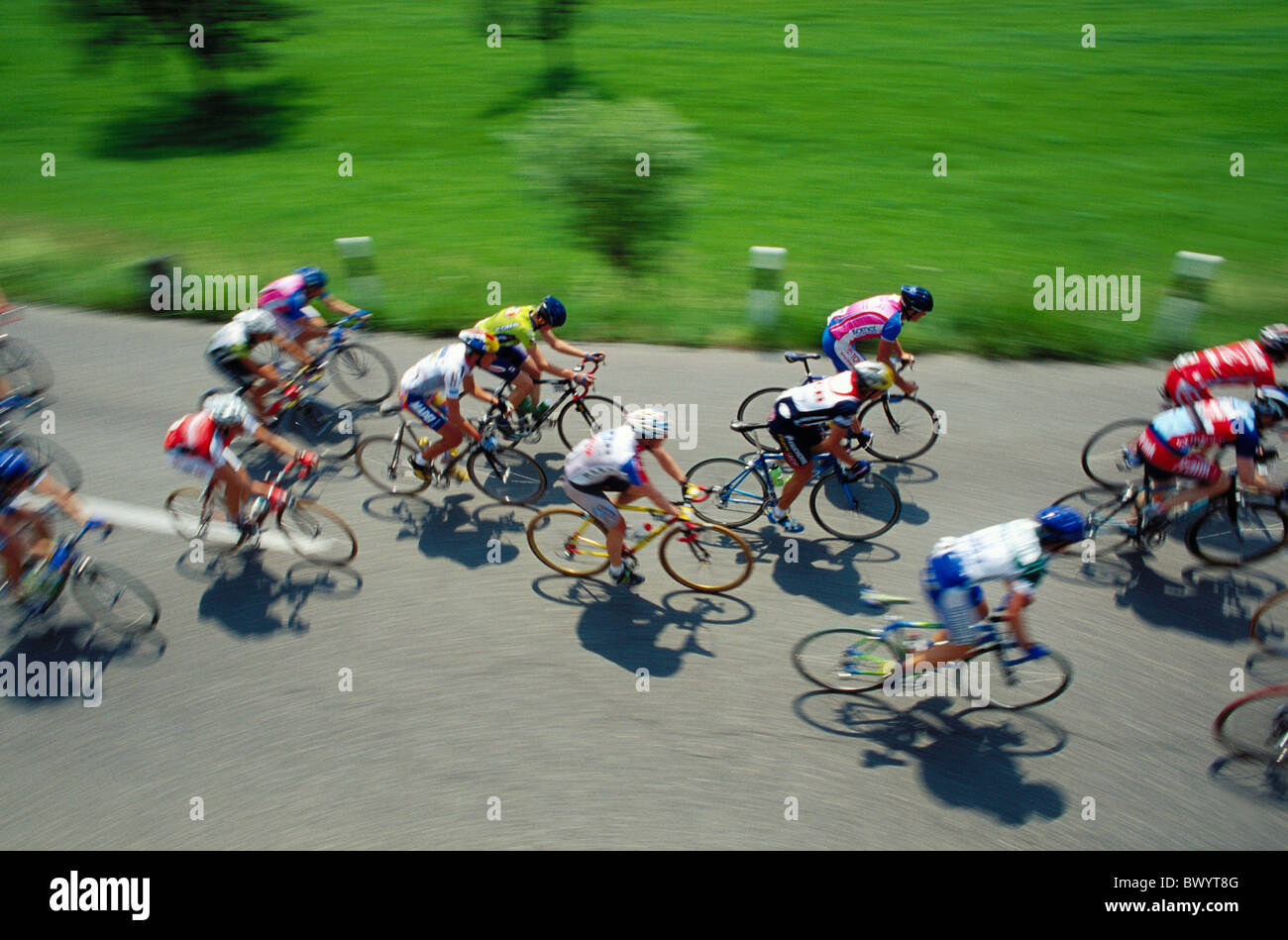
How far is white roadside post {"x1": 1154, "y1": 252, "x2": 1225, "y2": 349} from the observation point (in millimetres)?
10422

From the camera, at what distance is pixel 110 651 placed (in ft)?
23.1

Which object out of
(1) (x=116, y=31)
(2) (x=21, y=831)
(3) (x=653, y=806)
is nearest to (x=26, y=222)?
(1) (x=116, y=31)

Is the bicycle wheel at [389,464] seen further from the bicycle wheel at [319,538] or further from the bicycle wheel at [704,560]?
the bicycle wheel at [704,560]

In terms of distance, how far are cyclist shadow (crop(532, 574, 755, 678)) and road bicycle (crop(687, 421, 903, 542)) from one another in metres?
0.91

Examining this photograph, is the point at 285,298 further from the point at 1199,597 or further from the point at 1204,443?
the point at 1199,597

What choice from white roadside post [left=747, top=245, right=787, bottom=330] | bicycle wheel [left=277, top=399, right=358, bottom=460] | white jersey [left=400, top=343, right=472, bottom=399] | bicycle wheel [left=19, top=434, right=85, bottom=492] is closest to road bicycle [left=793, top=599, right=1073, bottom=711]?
white jersey [left=400, top=343, right=472, bottom=399]

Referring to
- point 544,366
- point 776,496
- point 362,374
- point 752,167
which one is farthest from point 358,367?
point 752,167

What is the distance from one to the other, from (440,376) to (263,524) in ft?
7.27

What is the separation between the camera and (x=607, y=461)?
6742 mm

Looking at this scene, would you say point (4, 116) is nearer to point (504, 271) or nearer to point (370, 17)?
point (370, 17)

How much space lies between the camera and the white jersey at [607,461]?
673cm

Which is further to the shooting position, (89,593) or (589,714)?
(89,593)

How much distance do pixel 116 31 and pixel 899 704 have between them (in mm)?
25177
